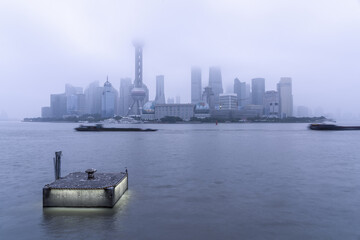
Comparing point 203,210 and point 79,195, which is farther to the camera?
point 203,210

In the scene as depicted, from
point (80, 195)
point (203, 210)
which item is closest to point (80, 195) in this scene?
point (80, 195)

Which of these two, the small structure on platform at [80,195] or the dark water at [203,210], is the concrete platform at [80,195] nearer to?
the small structure on platform at [80,195]

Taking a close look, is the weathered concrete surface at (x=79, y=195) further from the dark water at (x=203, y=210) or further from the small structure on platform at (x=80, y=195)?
the dark water at (x=203, y=210)

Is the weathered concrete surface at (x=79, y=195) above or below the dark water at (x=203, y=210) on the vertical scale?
above

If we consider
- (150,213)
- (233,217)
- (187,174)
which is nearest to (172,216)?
(150,213)

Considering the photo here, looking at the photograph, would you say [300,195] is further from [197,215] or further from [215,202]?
[197,215]

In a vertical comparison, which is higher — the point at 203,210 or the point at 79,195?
the point at 79,195

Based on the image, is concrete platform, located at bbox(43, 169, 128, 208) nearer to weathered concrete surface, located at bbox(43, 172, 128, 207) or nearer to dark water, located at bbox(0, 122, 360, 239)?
weathered concrete surface, located at bbox(43, 172, 128, 207)

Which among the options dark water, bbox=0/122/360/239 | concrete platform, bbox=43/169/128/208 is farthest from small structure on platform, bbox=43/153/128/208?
dark water, bbox=0/122/360/239

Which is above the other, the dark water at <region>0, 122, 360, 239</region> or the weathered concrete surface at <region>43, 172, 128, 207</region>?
the weathered concrete surface at <region>43, 172, 128, 207</region>

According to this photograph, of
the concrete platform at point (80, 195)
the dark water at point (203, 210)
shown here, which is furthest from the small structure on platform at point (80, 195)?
the dark water at point (203, 210)

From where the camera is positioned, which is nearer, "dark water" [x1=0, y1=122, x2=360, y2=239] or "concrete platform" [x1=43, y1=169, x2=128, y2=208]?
"dark water" [x1=0, y1=122, x2=360, y2=239]

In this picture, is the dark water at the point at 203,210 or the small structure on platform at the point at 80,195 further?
the small structure on platform at the point at 80,195

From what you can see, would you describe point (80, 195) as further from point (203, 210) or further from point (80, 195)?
point (203, 210)
